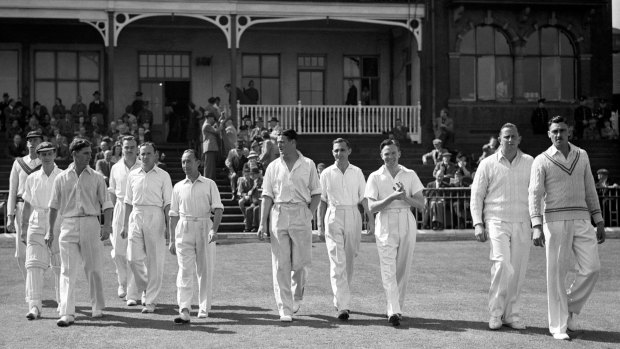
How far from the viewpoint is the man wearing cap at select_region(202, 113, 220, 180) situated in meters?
25.3

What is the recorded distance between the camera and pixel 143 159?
13.2 metres

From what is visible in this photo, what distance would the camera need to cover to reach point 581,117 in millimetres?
32031

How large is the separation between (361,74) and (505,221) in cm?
2333

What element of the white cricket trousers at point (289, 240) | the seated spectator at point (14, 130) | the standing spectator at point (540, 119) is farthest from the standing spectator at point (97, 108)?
the white cricket trousers at point (289, 240)

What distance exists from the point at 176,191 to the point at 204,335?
230cm

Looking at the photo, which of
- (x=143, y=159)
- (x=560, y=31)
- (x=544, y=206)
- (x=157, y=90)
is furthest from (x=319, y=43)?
(x=544, y=206)

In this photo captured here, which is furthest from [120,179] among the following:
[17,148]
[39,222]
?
[17,148]

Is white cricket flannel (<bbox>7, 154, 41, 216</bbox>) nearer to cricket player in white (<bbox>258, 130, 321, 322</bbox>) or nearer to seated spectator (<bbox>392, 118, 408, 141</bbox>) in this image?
cricket player in white (<bbox>258, 130, 321, 322</bbox>)

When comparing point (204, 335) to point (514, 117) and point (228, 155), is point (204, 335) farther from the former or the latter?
point (514, 117)

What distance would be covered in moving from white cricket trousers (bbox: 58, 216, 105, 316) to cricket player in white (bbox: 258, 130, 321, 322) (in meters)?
1.86

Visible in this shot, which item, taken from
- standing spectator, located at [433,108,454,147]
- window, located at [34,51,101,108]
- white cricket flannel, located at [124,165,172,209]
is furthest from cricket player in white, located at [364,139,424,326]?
window, located at [34,51,101,108]

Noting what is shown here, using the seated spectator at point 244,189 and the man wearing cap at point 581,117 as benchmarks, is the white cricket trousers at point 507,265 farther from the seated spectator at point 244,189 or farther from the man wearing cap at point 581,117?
the man wearing cap at point 581,117

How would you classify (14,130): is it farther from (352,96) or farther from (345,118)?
(352,96)

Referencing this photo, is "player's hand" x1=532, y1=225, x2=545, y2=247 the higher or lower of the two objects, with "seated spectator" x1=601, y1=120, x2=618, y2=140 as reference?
lower
